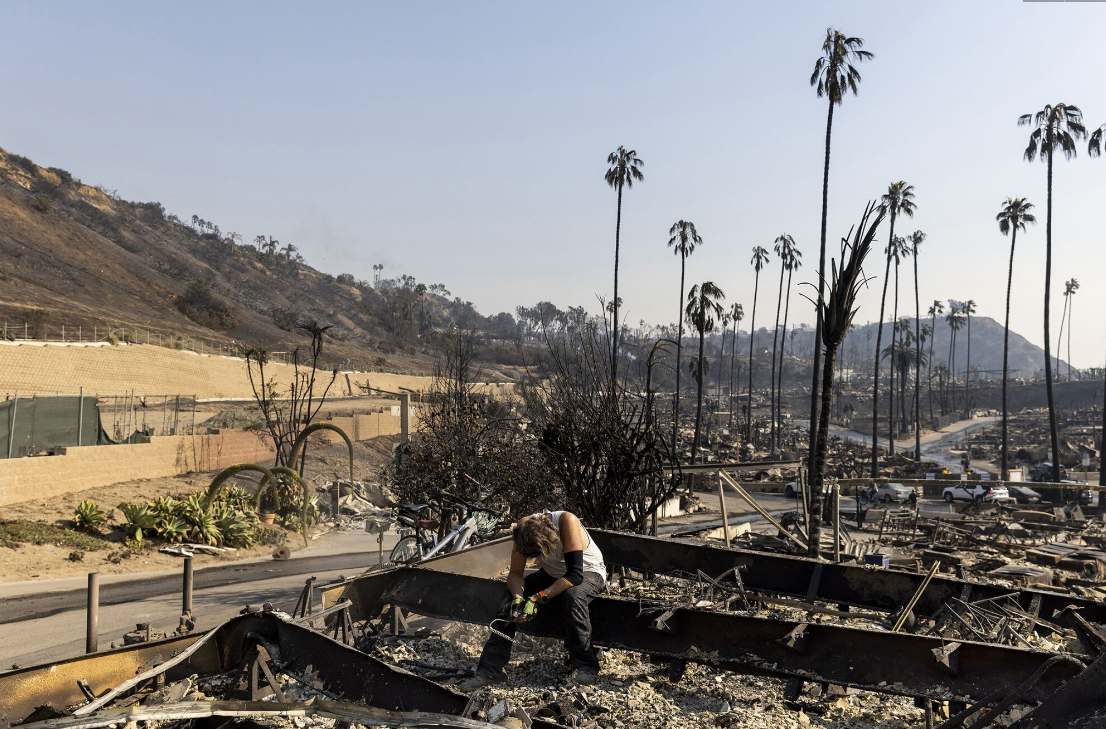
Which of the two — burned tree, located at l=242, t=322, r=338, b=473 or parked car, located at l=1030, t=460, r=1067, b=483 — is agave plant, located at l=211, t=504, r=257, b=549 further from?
parked car, located at l=1030, t=460, r=1067, b=483

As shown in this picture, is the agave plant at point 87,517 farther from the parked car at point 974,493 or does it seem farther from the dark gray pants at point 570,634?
the parked car at point 974,493

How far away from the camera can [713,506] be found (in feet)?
117

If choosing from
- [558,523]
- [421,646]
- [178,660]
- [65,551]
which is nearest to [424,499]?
[65,551]

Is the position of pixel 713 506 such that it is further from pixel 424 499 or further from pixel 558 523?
Result: pixel 558 523

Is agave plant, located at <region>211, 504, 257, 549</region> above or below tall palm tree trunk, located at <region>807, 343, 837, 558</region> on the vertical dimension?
below

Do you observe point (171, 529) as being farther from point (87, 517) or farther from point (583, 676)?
point (583, 676)

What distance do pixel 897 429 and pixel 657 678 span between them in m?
101

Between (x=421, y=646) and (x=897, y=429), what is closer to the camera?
(x=421, y=646)

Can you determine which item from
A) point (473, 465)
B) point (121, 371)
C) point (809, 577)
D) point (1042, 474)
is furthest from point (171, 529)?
point (1042, 474)

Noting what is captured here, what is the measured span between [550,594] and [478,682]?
2.54ft

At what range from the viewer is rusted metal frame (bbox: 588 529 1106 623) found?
608cm

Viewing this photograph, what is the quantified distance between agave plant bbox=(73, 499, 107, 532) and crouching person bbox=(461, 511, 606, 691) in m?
15.7

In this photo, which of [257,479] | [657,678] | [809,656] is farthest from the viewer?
[257,479]

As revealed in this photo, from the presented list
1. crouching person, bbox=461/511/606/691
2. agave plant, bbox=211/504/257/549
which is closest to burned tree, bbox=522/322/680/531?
crouching person, bbox=461/511/606/691
